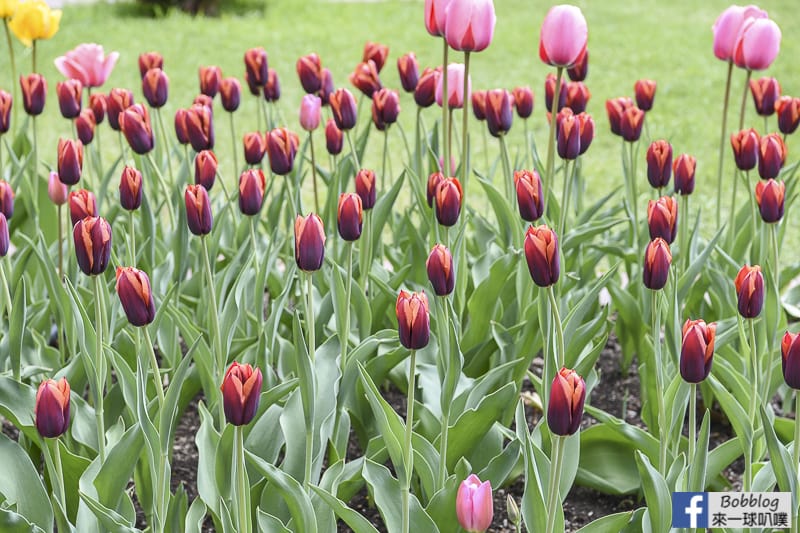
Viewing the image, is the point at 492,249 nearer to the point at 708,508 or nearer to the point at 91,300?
the point at 91,300

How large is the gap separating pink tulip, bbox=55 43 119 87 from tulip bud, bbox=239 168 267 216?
1171mm

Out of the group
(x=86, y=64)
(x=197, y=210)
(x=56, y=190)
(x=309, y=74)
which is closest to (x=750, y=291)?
(x=197, y=210)

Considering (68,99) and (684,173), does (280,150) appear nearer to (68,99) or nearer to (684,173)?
(68,99)

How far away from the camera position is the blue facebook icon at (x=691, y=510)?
1.83m

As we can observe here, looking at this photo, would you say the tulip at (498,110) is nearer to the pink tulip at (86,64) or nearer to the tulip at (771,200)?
the tulip at (771,200)

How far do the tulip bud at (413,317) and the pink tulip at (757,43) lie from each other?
1.48 metres

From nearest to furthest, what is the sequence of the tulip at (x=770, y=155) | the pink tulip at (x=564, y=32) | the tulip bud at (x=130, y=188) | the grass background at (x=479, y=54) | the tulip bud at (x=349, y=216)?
1. the tulip bud at (x=349, y=216)
2. the tulip bud at (x=130, y=188)
3. the pink tulip at (x=564, y=32)
4. the tulip at (x=770, y=155)
5. the grass background at (x=479, y=54)

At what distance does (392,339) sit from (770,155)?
0.94 m

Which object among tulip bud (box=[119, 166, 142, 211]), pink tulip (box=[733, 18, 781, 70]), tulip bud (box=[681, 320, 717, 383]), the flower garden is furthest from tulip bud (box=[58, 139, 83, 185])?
pink tulip (box=[733, 18, 781, 70])

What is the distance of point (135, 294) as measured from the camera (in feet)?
5.59

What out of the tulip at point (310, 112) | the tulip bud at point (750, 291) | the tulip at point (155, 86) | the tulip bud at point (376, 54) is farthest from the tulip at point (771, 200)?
the tulip at point (155, 86)

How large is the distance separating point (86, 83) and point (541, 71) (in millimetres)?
5119

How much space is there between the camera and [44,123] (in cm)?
674

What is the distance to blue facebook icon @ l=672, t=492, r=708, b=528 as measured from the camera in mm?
1825
